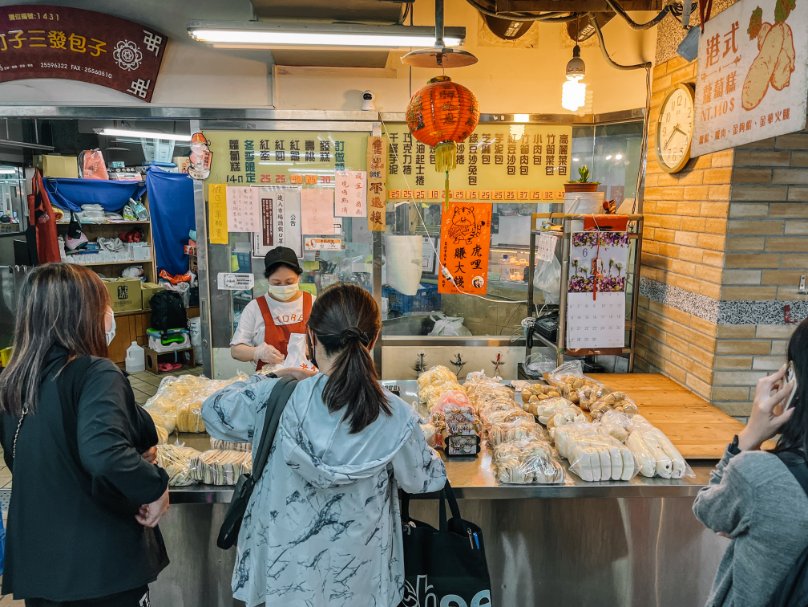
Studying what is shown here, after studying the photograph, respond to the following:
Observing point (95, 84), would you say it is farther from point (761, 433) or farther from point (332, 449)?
point (761, 433)

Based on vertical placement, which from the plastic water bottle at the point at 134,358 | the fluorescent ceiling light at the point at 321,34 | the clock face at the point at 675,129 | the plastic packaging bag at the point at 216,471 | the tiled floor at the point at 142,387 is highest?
the fluorescent ceiling light at the point at 321,34

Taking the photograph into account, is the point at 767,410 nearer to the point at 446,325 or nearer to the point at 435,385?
the point at 435,385

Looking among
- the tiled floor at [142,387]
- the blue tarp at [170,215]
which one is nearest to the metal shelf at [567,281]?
the tiled floor at [142,387]

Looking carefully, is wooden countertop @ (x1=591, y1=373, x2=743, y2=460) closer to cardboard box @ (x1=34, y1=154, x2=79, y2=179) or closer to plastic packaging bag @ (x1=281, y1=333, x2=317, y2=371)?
plastic packaging bag @ (x1=281, y1=333, x2=317, y2=371)

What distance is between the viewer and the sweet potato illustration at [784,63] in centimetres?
247

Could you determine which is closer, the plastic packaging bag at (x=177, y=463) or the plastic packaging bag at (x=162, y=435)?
the plastic packaging bag at (x=177, y=463)

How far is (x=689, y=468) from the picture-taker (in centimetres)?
280

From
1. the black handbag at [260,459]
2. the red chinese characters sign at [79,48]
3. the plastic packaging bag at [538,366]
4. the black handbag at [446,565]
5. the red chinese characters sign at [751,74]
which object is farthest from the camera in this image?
the red chinese characters sign at [79,48]

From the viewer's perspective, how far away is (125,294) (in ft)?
28.3

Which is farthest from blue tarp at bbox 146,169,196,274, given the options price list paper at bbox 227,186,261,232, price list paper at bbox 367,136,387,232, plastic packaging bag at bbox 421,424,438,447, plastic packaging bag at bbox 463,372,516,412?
plastic packaging bag at bbox 421,424,438,447

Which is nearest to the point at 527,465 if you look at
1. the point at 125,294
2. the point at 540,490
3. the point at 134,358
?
the point at 540,490

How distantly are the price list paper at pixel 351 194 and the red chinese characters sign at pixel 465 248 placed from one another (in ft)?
2.62

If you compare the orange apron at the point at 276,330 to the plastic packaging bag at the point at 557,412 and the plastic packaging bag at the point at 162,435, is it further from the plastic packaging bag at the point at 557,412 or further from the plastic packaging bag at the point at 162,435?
the plastic packaging bag at the point at 557,412

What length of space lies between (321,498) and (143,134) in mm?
8703
